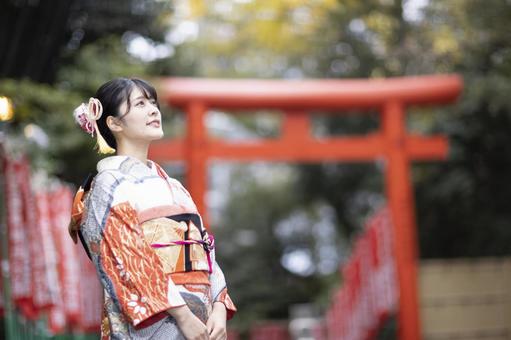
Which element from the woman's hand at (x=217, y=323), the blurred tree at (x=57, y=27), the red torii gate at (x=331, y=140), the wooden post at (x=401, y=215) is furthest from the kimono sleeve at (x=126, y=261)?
the wooden post at (x=401, y=215)

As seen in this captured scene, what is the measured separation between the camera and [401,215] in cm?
925

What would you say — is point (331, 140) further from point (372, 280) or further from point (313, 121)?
point (313, 121)

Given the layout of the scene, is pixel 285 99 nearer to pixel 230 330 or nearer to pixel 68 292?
pixel 68 292

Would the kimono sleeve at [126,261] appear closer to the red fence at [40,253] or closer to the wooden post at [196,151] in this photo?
the red fence at [40,253]

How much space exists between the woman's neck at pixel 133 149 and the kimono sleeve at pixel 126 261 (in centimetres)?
16

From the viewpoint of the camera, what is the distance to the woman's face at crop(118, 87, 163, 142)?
8.14 feet

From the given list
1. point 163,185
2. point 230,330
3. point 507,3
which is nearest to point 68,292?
point 163,185

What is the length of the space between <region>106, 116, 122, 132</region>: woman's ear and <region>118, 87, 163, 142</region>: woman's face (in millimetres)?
10

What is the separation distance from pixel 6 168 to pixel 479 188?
7374 mm

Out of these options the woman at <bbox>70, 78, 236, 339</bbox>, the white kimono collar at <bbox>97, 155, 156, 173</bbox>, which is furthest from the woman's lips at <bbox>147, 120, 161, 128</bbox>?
the white kimono collar at <bbox>97, 155, 156, 173</bbox>

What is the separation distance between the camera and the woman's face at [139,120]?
2482 millimetres

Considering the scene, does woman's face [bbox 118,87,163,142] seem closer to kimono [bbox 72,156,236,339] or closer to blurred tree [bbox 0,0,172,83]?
kimono [bbox 72,156,236,339]

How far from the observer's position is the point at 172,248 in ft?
7.87

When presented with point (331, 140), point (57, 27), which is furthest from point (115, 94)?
point (331, 140)
